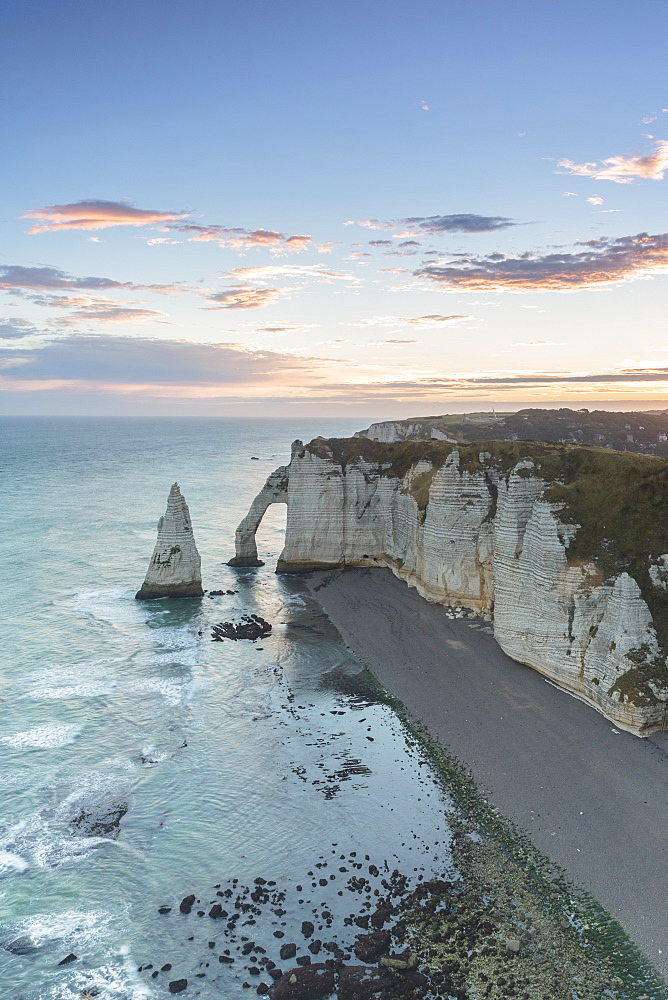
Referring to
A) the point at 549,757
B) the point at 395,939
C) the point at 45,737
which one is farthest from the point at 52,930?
the point at 549,757

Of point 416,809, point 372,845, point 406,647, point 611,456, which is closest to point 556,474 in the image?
point 611,456

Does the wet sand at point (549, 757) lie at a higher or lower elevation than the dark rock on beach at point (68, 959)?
higher

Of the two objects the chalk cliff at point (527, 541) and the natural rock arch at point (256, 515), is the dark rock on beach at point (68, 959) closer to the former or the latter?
the chalk cliff at point (527, 541)

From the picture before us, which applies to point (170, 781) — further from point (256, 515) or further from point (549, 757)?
point (256, 515)

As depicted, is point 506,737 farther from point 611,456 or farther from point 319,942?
point 611,456

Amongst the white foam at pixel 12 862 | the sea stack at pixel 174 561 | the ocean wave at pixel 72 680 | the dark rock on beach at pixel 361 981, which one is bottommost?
the white foam at pixel 12 862

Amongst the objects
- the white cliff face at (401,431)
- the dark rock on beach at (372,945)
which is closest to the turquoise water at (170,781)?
the dark rock on beach at (372,945)

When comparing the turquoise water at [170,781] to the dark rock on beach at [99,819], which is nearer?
the turquoise water at [170,781]
